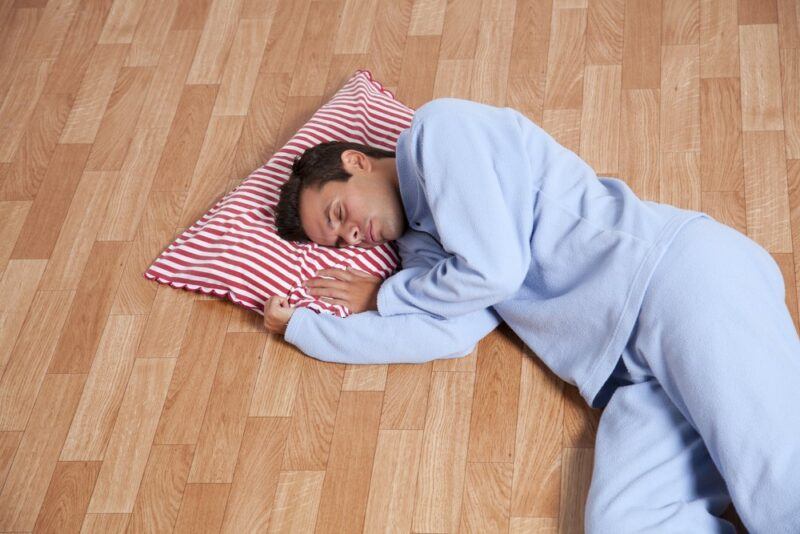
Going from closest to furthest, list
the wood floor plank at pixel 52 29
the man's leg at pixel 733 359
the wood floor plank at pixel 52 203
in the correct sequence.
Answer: the man's leg at pixel 733 359 < the wood floor plank at pixel 52 203 < the wood floor plank at pixel 52 29

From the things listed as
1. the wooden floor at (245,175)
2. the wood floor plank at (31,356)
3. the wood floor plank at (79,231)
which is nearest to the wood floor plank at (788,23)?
the wooden floor at (245,175)

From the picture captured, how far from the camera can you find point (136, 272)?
2.08 meters

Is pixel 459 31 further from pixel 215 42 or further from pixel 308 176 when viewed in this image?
pixel 308 176

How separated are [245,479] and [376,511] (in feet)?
0.79

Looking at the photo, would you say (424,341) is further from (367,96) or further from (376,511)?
(367,96)

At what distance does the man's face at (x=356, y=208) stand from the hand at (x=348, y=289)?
9cm

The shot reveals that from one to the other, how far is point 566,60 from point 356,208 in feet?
2.64

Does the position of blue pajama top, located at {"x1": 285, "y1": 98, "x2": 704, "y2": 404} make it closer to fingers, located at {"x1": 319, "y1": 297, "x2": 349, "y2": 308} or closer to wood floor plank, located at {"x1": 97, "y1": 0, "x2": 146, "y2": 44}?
fingers, located at {"x1": 319, "y1": 297, "x2": 349, "y2": 308}

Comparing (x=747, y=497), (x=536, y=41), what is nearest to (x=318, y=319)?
(x=747, y=497)

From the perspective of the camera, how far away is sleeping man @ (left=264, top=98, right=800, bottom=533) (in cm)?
146

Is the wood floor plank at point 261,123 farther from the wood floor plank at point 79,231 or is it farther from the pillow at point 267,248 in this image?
the wood floor plank at point 79,231

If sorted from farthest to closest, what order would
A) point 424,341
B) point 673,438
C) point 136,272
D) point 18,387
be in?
point 136,272 → point 18,387 → point 424,341 → point 673,438

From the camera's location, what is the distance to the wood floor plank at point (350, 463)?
165 cm

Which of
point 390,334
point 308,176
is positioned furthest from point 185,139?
point 390,334
